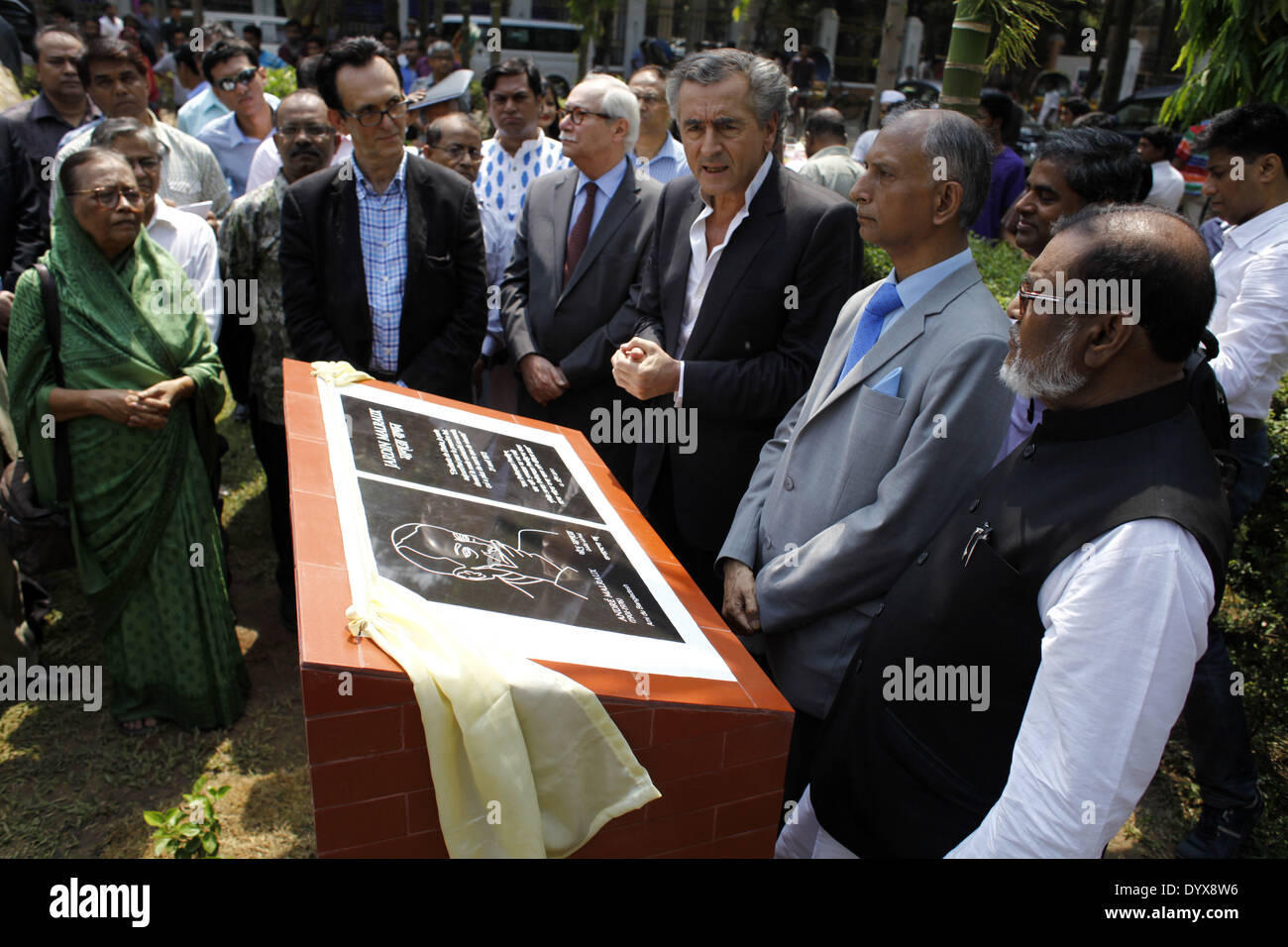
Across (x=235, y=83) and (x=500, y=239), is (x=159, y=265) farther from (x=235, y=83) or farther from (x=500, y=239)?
(x=235, y=83)

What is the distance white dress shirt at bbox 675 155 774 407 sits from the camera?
2.91m

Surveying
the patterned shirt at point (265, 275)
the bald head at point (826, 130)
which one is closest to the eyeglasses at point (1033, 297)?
the patterned shirt at point (265, 275)

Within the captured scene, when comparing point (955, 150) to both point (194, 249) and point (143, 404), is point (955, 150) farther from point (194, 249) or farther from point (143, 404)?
point (194, 249)

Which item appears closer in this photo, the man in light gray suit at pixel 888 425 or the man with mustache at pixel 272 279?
the man in light gray suit at pixel 888 425

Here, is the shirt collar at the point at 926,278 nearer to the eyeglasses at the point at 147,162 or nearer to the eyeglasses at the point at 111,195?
the eyeglasses at the point at 111,195

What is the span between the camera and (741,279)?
9.37 feet

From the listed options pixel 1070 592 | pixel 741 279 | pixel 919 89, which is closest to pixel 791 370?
pixel 741 279

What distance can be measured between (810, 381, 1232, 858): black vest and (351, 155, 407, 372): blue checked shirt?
2.43 meters

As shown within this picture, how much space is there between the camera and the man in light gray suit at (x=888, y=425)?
194 centimetres

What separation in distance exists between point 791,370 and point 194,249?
2.51 metres

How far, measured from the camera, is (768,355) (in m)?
2.86

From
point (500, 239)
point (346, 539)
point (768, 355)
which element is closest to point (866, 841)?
point (346, 539)

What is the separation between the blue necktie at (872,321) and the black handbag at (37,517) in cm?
271
